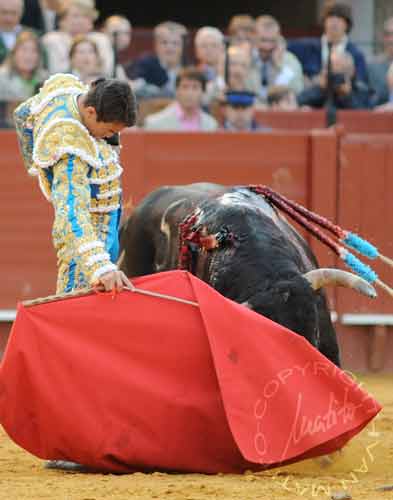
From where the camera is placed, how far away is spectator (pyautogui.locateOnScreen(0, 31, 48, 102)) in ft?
26.2

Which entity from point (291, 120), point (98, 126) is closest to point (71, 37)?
point (291, 120)

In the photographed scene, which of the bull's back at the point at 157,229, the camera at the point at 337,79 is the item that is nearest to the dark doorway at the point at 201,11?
the camera at the point at 337,79

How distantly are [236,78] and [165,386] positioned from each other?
4534mm

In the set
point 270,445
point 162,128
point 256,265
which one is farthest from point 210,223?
point 162,128

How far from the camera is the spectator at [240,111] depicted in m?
7.93

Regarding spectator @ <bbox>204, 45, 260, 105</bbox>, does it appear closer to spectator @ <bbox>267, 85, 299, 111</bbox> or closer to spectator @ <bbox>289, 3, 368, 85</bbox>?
spectator @ <bbox>267, 85, 299, 111</bbox>

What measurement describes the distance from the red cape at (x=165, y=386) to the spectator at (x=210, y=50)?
485 cm

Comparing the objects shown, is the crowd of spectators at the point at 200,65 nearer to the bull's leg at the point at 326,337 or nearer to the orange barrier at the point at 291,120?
the orange barrier at the point at 291,120

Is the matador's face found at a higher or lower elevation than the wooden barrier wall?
higher

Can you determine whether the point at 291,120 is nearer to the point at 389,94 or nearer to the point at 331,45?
the point at 331,45

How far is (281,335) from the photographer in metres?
4.15

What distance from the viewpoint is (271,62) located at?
898 cm

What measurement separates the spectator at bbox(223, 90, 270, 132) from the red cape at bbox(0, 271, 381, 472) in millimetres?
3839

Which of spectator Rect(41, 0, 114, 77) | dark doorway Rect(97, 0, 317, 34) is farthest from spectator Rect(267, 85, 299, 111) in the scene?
dark doorway Rect(97, 0, 317, 34)
